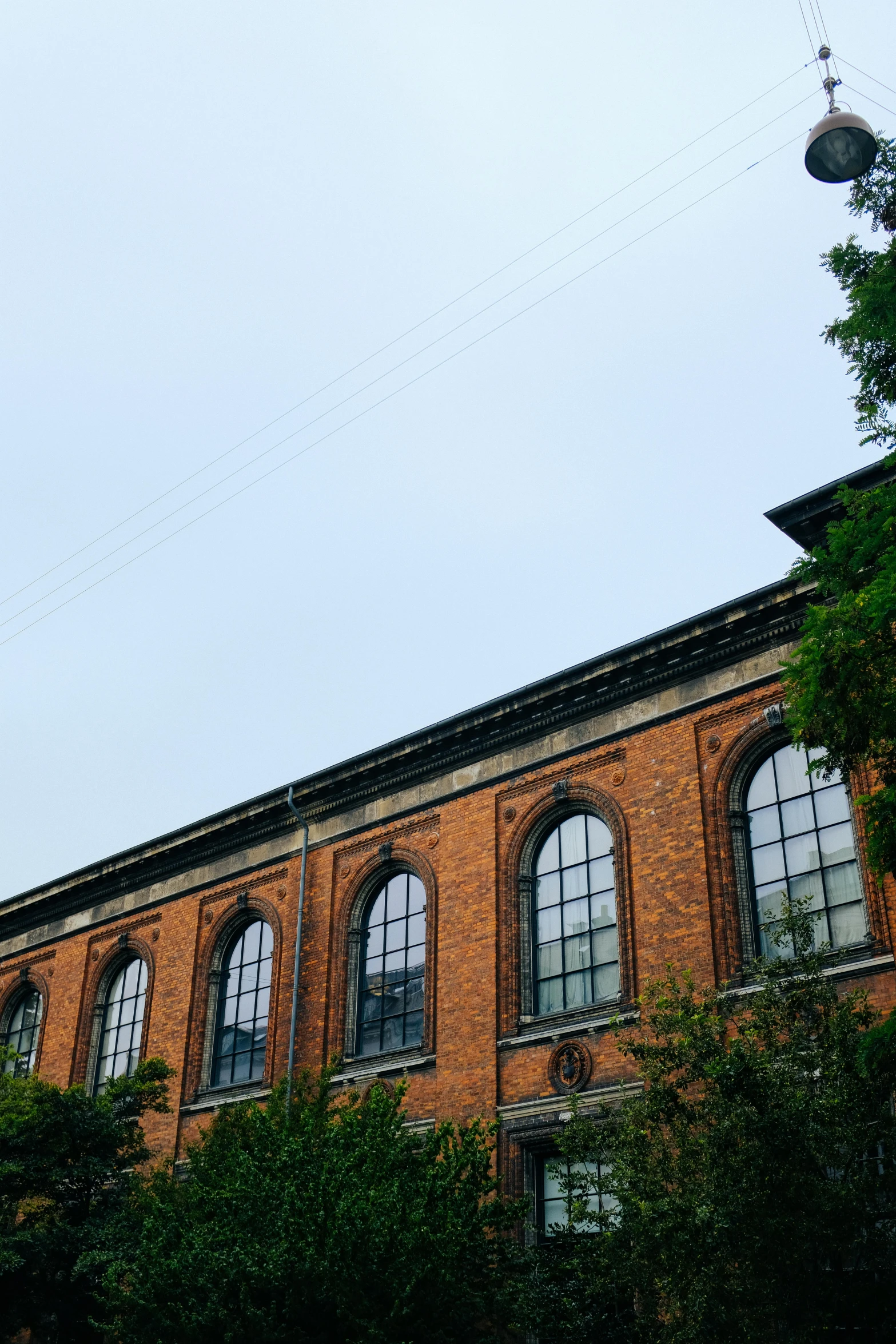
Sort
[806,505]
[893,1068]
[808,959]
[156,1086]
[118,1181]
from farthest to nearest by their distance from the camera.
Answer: [156,1086] → [118,1181] → [806,505] → [808,959] → [893,1068]

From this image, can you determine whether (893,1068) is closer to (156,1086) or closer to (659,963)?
(659,963)

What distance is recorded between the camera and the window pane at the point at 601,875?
21891 millimetres

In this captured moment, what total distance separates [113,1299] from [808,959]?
930 cm

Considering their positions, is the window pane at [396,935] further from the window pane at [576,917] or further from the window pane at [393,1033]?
the window pane at [576,917]

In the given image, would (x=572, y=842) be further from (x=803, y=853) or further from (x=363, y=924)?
(x=363, y=924)

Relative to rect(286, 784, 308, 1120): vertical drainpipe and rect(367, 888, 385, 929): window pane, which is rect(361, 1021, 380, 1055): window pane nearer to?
rect(286, 784, 308, 1120): vertical drainpipe

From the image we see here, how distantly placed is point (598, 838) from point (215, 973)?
9.23m

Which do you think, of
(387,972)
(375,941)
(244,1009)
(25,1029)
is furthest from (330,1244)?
(25,1029)

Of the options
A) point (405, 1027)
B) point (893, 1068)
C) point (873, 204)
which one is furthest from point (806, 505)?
point (405, 1027)

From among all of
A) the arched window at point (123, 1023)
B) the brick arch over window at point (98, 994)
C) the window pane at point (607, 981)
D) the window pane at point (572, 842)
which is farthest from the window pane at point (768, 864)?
the arched window at point (123, 1023)

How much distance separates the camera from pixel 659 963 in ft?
66.9

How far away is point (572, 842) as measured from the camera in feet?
74.8

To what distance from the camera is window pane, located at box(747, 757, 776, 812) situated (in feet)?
67.1

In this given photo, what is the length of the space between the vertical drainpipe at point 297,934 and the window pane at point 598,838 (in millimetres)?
5919
